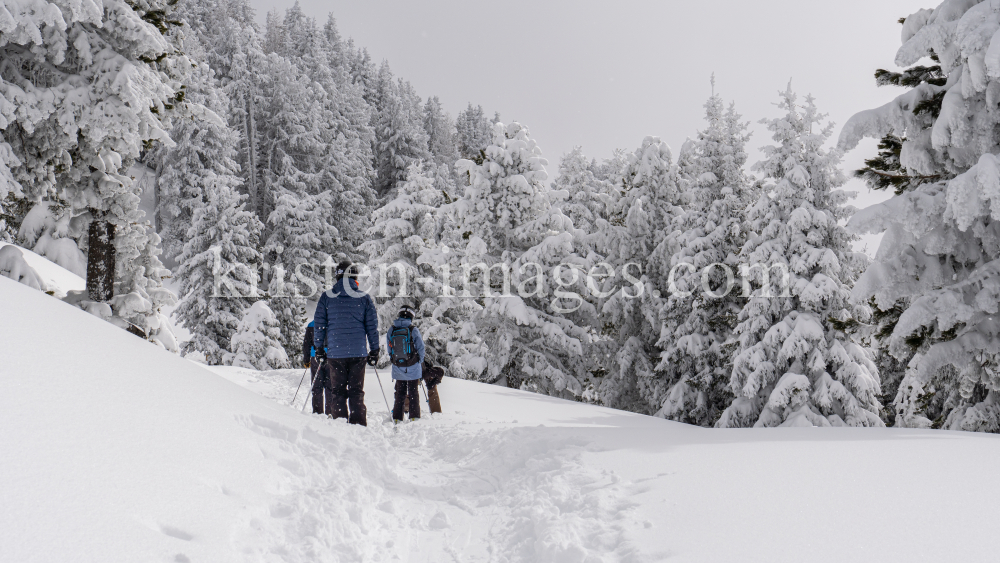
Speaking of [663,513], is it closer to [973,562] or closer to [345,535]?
[973,562]

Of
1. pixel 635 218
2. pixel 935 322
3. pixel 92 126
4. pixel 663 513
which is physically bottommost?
pixel 663 513

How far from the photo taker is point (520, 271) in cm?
1981

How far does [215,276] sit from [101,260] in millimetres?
16419

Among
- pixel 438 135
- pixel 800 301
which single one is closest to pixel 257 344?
pixel 800 301

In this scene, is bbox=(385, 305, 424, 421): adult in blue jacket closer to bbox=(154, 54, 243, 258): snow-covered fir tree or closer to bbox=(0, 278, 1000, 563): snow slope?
bbox=(0, 278, 1000, 563): snow slope

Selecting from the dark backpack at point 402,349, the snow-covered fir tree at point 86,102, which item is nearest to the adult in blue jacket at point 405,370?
the dark backpack at point 402,349

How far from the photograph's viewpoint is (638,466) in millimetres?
4969

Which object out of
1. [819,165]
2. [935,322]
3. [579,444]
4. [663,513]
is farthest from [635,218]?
[663,513]

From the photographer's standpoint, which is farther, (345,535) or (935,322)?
(935,322)

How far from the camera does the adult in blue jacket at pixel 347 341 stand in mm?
7699

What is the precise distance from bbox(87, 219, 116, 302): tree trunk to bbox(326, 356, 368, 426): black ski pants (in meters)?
5.68

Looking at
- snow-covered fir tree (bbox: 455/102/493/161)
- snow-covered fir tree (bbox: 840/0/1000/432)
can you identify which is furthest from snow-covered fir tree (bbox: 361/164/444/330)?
snow-covered fir tree (bbox: 455/102/493/161)

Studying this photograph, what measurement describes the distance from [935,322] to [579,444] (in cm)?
599

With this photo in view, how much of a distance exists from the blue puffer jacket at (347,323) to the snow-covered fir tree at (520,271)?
11483mm
